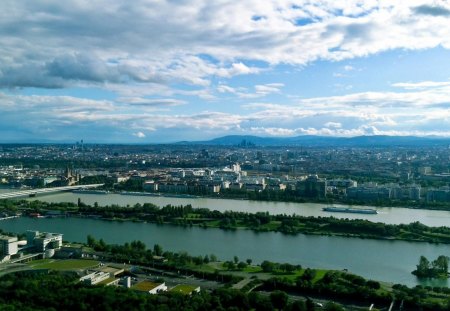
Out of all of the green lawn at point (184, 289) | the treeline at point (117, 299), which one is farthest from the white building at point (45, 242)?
the green lawn at point (184, 289)

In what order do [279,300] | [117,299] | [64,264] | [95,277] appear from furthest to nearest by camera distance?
[64,264] < [95,277] < [279,300] < [117,299]

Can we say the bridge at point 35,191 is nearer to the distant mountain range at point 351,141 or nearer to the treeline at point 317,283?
the treeline at point 317,283

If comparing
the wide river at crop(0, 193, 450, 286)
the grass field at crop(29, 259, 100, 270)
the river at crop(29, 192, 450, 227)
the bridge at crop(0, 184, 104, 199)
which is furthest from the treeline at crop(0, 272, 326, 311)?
the bridge at crop(0, 184, 104, 199)

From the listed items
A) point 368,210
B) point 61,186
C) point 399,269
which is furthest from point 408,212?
point 61,186

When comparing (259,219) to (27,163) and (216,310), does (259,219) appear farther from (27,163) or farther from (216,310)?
(27,163)

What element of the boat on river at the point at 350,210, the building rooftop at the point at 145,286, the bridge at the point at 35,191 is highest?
the bridge at the point at 35,191

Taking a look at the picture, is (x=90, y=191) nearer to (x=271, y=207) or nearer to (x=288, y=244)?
(x=271, y=207)

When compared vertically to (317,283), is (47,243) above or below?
above

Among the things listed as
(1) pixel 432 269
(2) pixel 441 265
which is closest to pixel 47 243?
(1) pixel 432 269
